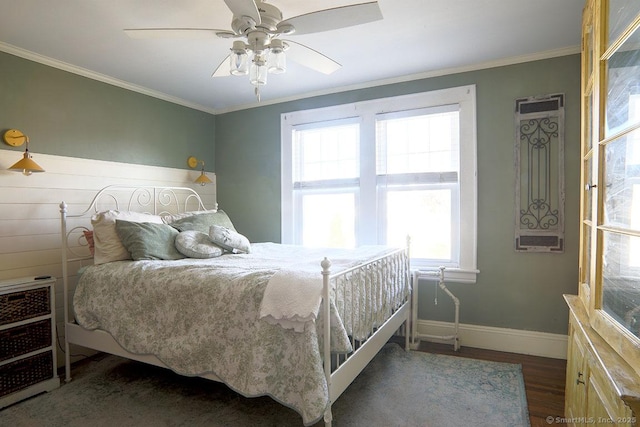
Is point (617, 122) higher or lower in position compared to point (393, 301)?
higher

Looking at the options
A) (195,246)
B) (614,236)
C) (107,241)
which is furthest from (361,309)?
(107,241)

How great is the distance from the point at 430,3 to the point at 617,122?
135 cm

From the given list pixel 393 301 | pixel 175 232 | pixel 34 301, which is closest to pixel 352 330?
pixel 393 301

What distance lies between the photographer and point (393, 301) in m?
2.67

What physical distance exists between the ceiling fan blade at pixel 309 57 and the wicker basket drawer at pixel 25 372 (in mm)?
2548

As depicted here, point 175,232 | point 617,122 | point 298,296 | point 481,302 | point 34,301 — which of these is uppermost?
point 617,122

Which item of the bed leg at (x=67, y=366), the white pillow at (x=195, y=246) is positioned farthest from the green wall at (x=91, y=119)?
the bed leg at (x=67, y=366)

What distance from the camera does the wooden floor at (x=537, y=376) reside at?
6.88 ft

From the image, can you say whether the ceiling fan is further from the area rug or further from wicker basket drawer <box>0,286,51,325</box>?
the area rug

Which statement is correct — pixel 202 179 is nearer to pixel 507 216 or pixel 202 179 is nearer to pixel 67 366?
pixel 67 366

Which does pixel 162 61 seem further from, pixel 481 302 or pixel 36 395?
pixel 481 302

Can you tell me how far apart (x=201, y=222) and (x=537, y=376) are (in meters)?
2.80

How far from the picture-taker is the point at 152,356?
219cm

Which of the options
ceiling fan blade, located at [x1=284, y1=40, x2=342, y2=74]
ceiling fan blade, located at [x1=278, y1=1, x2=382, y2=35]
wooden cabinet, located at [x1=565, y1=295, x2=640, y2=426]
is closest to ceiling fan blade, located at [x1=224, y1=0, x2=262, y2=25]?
ceiling fan blade, located at [x1=278, y1=1, x2=382, y2=35]
